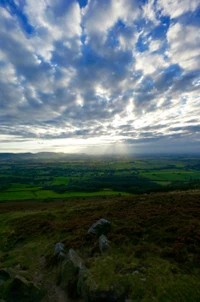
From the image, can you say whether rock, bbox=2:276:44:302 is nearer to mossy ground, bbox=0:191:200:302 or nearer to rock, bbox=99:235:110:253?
mossy ground, bbox=0:191:200:302

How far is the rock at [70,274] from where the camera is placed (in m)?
11.9

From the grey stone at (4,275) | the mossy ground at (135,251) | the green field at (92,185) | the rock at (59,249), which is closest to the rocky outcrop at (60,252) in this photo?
the rock at (59,249)

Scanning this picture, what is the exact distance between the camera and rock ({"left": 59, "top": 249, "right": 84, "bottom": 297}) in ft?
38.9

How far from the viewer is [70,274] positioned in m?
12.6

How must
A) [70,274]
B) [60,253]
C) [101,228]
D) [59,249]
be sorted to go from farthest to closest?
1. [101,228]
2. [59,249]
3. [60,253]
4. [70,274]

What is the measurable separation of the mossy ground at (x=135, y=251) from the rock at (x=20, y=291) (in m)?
1.70

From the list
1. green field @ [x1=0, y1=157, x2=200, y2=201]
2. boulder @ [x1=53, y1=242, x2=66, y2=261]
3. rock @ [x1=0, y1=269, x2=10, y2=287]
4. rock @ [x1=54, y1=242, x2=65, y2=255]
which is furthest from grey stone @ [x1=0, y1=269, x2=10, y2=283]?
green field @ [x1=0, y1=157, x2=200, y2=201]

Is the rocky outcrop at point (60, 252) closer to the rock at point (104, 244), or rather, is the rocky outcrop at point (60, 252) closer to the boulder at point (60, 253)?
the boulder at point (60, 253)

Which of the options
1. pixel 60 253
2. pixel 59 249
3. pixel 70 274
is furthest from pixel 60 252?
pixel 70 274

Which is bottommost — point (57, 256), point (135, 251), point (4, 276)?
point (57, 256)

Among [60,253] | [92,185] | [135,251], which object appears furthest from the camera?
[92,185]

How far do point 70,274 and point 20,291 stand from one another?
348cm

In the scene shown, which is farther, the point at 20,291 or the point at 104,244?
the point at 104,244

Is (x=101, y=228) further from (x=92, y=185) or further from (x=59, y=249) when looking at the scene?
(x=92, y=185)
